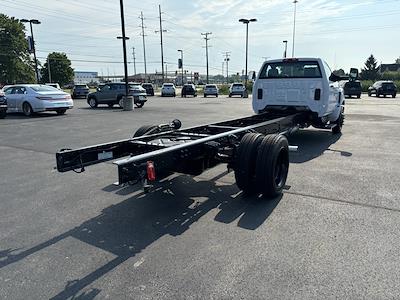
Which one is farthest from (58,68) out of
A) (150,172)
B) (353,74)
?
(150,172)

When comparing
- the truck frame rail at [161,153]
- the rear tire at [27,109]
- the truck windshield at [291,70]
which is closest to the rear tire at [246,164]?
the truck frame rail at [161,153]

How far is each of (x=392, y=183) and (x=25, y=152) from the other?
7848mm

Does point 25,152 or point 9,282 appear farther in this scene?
point 25,152

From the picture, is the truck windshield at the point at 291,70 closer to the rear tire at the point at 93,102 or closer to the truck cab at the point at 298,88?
the truck cab at the point at 298,88

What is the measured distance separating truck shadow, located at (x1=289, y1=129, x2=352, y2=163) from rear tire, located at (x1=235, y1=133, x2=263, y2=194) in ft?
9.00

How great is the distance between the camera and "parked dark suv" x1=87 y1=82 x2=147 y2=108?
23413 millimetres

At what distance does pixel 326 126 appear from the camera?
369 inches

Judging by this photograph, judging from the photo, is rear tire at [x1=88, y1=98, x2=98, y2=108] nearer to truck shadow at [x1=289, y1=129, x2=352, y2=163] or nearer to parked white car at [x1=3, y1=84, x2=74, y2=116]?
parked white car at [x1=3, y1=84, x2=74, y2=116]

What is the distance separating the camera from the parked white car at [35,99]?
16703 mm

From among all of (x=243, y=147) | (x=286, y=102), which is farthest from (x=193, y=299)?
(x=286, y=102)

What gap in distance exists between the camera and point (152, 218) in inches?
169

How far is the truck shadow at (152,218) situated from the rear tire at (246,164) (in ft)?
0.85

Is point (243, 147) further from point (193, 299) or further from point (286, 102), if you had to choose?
point (286, 102)

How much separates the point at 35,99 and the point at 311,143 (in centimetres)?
1324
